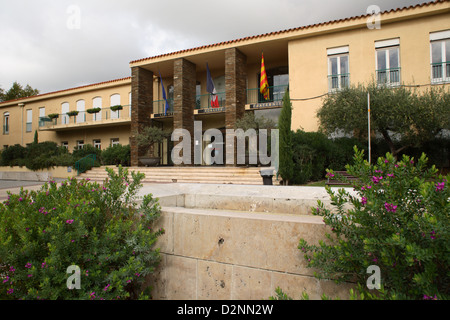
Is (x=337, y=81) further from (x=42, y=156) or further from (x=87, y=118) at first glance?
(x=87, y=118)

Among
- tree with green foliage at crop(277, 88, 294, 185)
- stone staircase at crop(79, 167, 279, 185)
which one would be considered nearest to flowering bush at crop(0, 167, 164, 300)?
tree with green foliage at crop(277, 88, 294, 185)

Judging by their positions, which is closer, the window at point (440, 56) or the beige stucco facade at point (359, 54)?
the window at point (440, 56)

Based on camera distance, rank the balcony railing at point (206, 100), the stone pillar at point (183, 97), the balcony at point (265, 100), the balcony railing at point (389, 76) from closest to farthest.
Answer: the balcony railing at point (389, 76)
the balcony at point (265, 100)
the stone pillar at point (183, 97)
the balcony railing at point (206, 100)

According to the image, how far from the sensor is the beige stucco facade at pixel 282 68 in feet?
43.5

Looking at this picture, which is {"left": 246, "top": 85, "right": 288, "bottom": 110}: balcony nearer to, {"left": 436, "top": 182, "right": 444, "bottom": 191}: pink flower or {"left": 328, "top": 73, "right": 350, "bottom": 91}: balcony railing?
{"left": 328, "top": 73, "right": 350, "bottom": 91}: balcony railing

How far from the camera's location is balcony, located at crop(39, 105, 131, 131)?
71.8 ft

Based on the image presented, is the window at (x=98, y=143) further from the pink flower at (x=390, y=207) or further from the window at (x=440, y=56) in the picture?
the pink flower at (x=390, y=207)

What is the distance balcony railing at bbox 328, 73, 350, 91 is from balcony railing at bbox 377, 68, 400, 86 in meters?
1.46

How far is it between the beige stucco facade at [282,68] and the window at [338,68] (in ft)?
0.22

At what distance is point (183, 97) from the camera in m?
18.1

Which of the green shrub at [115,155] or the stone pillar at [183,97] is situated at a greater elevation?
the stone pillar at [183,97]

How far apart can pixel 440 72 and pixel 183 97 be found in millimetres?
13759

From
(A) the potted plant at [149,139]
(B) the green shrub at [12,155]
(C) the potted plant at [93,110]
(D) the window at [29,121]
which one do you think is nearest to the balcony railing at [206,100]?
(A) the potted plant at [149,139]
